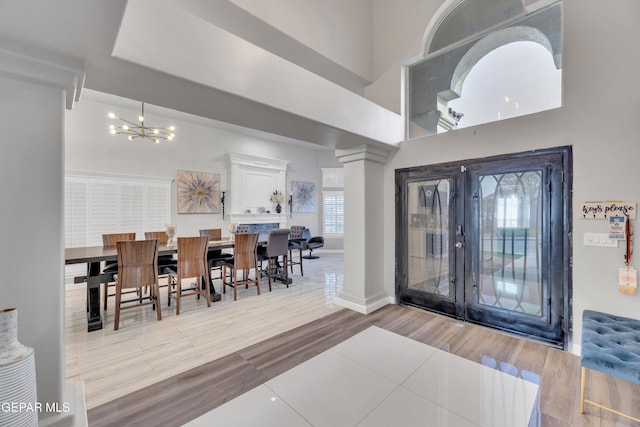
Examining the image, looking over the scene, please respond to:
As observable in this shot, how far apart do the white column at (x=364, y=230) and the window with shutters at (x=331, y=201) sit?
501cm

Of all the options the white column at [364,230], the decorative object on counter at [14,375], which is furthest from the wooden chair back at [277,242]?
the decorative object on counter at [14,375]

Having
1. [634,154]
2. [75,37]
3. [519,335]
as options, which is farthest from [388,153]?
[75,37]

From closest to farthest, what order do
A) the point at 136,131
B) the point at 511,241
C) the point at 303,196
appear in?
1. the point at 511,241
2. the point at 136,131
3. the point at 303,196

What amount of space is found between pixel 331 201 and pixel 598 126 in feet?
22.8

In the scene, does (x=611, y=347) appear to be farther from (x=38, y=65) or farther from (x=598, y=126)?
(x=38, y=65)

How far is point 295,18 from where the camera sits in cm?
309

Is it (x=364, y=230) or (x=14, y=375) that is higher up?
(x=364, y=230)

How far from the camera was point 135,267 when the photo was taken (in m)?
3.13

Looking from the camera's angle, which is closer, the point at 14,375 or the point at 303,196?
the point at 14,375

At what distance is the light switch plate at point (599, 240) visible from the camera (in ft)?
7.49

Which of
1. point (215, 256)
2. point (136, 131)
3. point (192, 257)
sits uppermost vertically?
point (136, 131)

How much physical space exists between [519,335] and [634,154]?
199cm

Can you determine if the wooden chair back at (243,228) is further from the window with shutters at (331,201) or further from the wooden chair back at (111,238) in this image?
the window with shutters at (331,201)

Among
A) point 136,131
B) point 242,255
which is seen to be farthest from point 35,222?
point 136,131
